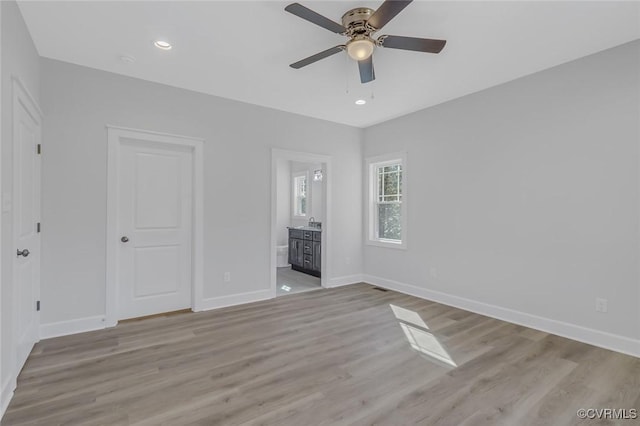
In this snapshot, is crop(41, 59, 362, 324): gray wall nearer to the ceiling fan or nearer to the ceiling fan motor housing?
the ceiling fan

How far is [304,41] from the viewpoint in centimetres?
275

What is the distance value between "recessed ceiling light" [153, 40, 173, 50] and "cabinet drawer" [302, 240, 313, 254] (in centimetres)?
394

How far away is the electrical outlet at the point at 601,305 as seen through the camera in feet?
9.63

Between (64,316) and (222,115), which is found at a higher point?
(222,115)

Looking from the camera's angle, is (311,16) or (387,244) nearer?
(311,16)

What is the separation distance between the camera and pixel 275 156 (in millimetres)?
4523

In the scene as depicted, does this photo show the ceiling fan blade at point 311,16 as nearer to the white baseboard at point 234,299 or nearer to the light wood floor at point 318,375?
the light wood floor at point 318,375

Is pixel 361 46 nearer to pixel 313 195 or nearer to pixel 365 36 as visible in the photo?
pixel 365 36

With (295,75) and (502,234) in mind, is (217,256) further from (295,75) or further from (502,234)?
(502,234)

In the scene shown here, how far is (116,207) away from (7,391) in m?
1.86

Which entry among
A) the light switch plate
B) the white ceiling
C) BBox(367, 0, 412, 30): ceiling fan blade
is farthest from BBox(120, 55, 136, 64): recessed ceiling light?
BBox(367, 0, 412, 30): ceiling fan blade

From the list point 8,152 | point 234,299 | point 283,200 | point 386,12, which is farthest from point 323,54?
point 283,200

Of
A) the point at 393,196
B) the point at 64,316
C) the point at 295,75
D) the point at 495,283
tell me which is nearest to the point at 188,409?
the point at 64,316

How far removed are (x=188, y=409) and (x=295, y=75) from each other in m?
3.17
